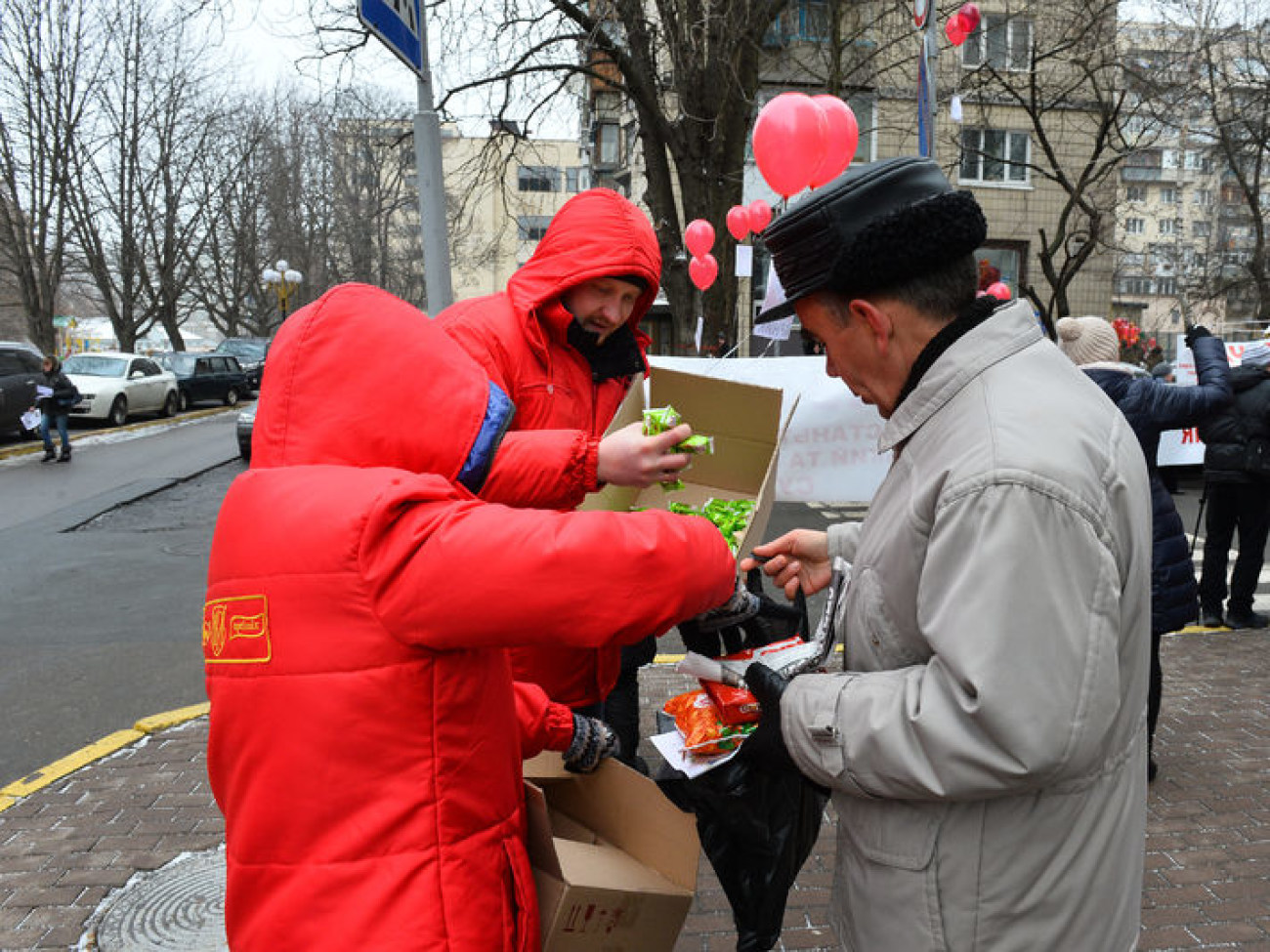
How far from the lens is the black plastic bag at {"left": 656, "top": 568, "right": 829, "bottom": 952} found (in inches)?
74.3

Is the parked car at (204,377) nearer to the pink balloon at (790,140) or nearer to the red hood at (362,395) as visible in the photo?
the pink balloon at (790,140)

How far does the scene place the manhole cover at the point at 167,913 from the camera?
329 centimetres

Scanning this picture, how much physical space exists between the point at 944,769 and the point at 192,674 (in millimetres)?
5906

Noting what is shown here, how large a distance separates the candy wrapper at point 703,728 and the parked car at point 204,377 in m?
29.8

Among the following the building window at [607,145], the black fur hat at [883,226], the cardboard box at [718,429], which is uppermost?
the building window at [607,145]

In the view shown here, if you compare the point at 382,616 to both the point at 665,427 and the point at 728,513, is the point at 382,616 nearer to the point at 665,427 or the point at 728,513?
the point at 665,427

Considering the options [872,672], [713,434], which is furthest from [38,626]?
[872,672]

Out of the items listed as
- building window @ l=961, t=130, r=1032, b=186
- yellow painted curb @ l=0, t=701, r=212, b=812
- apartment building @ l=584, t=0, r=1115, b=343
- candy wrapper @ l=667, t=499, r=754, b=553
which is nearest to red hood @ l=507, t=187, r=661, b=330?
candy wrapper @ l=667, t=499, r=754, b=553

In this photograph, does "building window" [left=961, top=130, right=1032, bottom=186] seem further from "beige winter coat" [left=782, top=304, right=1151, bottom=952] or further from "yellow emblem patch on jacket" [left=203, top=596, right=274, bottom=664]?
"yellow emblem patch on jacket" [left=203, top=596, right=274, bottom=664]

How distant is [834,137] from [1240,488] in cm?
377

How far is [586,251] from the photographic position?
302 centimetres

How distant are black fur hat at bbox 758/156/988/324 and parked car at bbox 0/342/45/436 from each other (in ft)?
70.3

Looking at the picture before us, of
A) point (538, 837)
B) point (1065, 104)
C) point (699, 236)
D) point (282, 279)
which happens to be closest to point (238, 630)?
point (538, 837)

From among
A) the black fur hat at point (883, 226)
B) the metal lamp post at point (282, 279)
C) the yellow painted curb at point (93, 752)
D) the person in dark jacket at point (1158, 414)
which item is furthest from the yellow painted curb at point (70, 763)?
the metal lamp post at point (282, 279)
